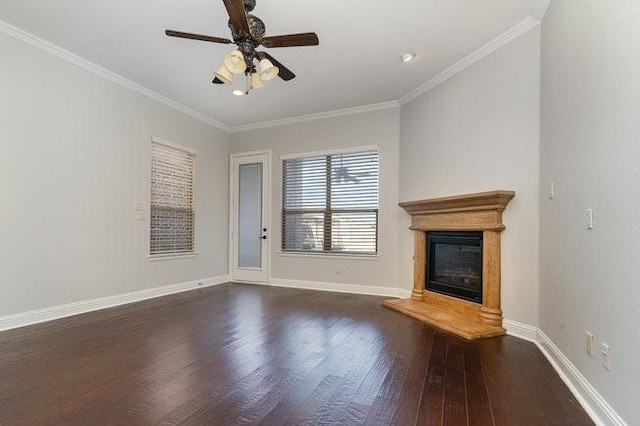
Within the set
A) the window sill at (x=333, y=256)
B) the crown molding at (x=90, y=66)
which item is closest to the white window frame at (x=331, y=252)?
the window sill at (x=333, y=256)

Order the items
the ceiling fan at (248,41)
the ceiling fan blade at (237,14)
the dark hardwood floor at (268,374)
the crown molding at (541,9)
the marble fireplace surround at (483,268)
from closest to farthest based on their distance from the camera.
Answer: the dark hardwood floor at (268,374) < the ceiling fan blade at (237,14) < the ceiling fan at (248,41) < the crown molding at (541,9) < the marble fireplace surround at (483,268)

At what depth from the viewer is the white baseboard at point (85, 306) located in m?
3.24

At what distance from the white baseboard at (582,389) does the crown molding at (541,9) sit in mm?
2717

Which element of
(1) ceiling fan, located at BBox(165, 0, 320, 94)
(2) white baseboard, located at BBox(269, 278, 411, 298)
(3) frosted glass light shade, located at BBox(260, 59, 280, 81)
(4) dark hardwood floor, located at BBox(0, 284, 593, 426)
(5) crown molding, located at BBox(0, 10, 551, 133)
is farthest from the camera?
(2) white baseboard, located at BBox(269, 278, 411, 298)

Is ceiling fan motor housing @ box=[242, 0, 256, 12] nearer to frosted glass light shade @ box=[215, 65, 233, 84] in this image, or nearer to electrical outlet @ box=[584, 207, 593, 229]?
frosted glass light shade @ box=[215, 65, 233, 84]

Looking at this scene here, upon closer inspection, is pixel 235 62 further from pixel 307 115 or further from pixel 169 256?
pixel 169 256

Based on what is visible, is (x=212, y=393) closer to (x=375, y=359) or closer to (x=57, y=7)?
(x=375, y=359)

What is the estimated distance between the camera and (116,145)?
166 inches

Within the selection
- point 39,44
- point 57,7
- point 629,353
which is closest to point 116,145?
point 39,44

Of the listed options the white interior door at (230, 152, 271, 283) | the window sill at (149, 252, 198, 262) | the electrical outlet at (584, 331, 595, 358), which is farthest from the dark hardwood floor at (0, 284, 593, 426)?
the white interior door at (230, 152, 271, 283)

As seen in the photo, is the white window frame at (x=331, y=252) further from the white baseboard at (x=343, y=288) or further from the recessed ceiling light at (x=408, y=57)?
the recessed ceiling light at (x=408, y=57)

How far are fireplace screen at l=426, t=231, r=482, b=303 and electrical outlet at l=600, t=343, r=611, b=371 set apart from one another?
1.71 metres

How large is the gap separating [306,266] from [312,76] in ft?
9.62

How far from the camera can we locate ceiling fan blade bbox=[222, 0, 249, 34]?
6.96 ft
